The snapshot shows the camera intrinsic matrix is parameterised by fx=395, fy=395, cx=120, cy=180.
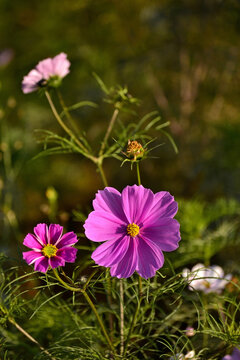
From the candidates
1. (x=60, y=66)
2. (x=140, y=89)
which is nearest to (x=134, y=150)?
(x=60, y=66)

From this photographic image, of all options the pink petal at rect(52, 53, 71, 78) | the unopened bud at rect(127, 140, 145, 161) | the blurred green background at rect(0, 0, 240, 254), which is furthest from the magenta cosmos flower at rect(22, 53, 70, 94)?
the blurred green background at rect(0, 0, 240, 254)

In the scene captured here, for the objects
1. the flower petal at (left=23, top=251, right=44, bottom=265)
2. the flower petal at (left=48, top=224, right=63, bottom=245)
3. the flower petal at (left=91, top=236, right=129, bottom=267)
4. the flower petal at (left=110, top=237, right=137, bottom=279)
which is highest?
the flower petal at (left=48, top=224, right=63, bottom=245)

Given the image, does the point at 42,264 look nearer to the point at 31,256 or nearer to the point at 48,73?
the point at 31,256

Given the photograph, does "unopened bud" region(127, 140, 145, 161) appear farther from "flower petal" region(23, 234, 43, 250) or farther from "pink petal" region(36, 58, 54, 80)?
"pink petal" region(36, 58, 54, 80)

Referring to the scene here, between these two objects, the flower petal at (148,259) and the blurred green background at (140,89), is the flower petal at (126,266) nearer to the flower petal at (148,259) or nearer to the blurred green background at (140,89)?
the flower petal at (148,259)

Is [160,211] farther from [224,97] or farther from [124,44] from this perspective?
[124,44]

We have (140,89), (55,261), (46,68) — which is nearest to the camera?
(55,261)

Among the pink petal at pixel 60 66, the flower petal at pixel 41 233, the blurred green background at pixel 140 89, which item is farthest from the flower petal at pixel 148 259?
the blurred green background at pixel 140 89

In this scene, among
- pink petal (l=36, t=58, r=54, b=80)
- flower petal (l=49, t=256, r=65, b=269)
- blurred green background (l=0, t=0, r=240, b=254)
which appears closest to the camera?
flower petal (l=49, t=256, r=65, b=269)
